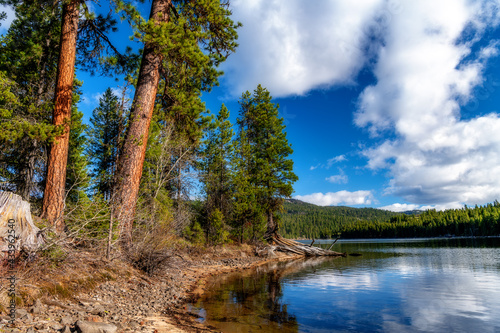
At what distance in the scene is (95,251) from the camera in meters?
6.64

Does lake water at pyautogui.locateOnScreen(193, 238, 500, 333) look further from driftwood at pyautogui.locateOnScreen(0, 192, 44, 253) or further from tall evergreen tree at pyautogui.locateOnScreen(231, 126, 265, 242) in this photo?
tall evergreen tree at pyautogui.locateOnScreen(231, 126, 265, 242)

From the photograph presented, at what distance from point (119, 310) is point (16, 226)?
90.2 inches

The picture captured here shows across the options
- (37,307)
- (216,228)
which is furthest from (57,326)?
(216,228)

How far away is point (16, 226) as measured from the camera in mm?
4406

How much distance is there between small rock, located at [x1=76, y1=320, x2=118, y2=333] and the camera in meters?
3.37

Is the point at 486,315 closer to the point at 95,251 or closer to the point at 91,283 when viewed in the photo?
the point at 91,283

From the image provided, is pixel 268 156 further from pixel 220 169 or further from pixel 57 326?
pixel 57 326

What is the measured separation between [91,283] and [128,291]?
103cm

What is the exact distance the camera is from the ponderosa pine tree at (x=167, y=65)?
296 inches

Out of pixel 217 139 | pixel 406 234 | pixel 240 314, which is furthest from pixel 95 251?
pixel 406 234

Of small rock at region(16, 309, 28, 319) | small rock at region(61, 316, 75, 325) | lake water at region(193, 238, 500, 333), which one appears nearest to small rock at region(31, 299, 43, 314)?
small rock at region(16, 309, 28, 319)

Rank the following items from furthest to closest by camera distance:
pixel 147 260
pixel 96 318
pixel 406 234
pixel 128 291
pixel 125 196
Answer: pixel 406 234
pixel 147 260
pixel 125 196
pixel 128 291
pixel 96 318

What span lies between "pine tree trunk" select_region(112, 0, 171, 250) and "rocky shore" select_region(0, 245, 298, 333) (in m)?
1.53

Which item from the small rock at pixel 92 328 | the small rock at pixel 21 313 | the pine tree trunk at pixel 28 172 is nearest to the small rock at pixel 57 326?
the small rock at pixel 92 328
